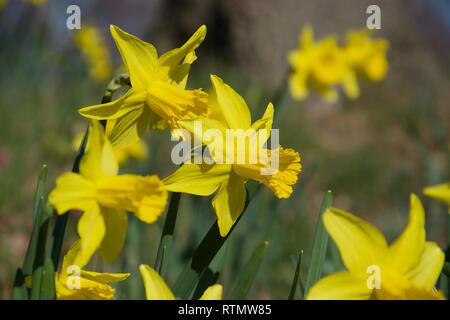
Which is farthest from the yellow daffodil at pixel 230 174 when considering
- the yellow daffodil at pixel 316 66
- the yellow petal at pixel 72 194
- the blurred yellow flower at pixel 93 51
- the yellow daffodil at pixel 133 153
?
the blurred yellow flower at pixel 93 51

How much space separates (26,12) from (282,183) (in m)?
4.34

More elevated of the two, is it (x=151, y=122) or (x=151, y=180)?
(x=151, y=122)

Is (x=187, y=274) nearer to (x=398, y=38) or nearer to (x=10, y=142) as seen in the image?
(x=10, y=142)

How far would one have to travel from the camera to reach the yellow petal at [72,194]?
62cm

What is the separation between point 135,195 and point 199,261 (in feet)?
0.57

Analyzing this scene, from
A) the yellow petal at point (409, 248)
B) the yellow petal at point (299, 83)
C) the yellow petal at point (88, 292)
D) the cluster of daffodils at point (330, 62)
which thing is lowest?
the yellow petal at point (88, 292)

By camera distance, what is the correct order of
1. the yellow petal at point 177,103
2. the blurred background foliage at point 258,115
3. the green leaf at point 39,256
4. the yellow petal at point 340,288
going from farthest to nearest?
the blurred background foliage at point 258,115
the yellow petal at point 177,103
the green leaf at point 39,256
the yellow petal at point 340,288

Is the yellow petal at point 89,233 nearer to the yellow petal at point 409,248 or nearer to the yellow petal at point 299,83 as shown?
the yellow petal at point 409,248

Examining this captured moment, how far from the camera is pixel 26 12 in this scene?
4.61 meters

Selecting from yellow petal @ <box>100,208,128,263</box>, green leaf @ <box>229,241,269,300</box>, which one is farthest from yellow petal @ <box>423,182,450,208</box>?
yellow petal @ <box>100,208,128,263</box>

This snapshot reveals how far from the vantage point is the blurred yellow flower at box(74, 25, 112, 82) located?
5.09m

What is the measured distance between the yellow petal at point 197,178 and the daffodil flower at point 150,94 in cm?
9

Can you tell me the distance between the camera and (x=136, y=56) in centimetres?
86
